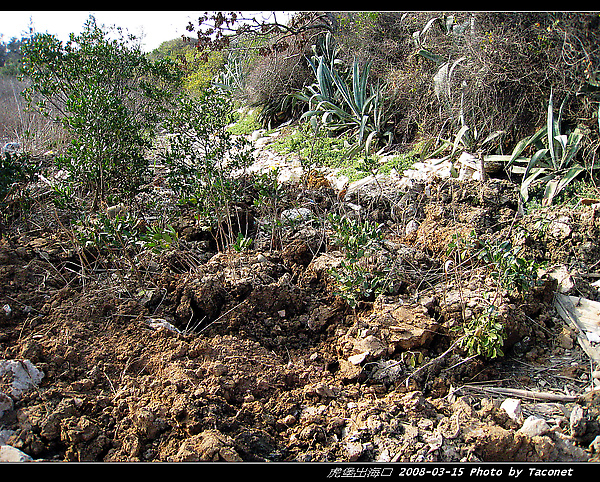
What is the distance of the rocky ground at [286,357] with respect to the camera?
6.11 feet

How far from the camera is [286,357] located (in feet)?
8.00

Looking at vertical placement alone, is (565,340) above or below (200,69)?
below

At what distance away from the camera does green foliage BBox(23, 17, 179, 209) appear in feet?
12.0

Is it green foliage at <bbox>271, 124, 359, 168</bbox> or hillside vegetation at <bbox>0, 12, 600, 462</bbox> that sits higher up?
green foliage at <bbox>271, 124, 359, 168</bbox>

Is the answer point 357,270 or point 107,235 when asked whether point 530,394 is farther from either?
point 107,235

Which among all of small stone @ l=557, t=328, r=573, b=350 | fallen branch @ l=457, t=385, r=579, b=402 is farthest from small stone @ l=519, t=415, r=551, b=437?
small stone @ l=557, t=328, r=573, b=350

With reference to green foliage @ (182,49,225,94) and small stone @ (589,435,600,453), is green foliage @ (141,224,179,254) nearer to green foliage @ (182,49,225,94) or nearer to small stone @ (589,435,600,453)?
small stone @ (589,435,600,453)

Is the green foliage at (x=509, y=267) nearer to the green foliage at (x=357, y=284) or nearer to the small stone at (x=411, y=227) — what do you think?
the green foliage at (x=357, y=284)

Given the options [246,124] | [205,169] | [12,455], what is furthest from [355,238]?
[246,124]

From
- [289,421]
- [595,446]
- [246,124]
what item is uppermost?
[246,124]

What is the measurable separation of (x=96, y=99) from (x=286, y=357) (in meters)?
2.80

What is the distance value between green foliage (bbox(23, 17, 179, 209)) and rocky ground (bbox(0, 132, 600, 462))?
22.2 inches

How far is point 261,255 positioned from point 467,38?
3388mm
